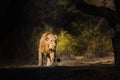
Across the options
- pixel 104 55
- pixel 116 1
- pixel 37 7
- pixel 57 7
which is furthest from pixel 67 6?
pixel 116 1

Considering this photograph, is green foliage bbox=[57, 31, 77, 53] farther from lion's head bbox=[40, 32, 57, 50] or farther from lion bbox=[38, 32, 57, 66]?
lion's head bbox=[40, 32, 57, 50]

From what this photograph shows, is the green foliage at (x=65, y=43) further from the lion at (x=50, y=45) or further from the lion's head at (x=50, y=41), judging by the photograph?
the lion's head at (x=50, y=41)

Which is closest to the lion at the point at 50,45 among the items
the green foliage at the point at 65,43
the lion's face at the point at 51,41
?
the lion's face at the point at 51,41

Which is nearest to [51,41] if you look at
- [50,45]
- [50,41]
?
[50,41]

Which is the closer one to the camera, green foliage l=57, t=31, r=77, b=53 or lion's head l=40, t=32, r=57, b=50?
lion's head l=40, t=32, r=57, b=50

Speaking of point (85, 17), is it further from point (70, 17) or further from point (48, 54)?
point (48, 54)

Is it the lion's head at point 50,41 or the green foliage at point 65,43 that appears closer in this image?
the lion's head at point 50,41

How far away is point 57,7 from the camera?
Result: 19.4 metres

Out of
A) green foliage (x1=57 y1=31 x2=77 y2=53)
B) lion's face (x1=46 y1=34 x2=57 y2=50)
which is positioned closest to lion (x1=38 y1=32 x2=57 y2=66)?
lion's face (x1=46 y1=34 x2=57 y2=50)

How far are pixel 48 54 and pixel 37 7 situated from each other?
7.33 metres

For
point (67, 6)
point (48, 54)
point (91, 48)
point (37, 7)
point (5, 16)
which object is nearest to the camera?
point (48, 54)

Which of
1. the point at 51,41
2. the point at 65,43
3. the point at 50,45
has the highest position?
the point at 65,43

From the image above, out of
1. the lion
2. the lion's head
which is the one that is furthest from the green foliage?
the lion's head

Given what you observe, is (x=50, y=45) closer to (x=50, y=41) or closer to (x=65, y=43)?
(x=50, y=41)
